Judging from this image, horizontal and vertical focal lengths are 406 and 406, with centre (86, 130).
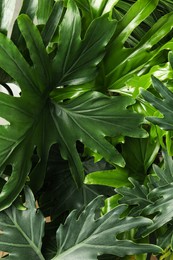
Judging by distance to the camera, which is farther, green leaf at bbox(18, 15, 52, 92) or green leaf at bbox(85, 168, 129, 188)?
green leaf at bbox(85, 168, 129, 188)

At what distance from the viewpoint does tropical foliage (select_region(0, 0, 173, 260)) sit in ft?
2.76

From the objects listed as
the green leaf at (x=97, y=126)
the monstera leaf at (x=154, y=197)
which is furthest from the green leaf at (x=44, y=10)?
the monstera leaf at (x=154, y=197)

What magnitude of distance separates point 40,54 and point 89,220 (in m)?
0.37

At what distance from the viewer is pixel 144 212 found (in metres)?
0.89

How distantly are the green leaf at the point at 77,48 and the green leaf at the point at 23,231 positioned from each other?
284 mm

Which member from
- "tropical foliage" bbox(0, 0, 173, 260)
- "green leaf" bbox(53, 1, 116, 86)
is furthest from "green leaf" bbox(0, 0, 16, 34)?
"green leaf" bbox(53, 1, 116, 86)

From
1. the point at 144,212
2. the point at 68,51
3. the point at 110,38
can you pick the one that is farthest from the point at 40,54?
the point at 144,212

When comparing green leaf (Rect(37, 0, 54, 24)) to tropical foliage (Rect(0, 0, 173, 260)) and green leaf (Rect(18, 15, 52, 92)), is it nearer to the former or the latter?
tropical foliage (Rect(0, 0, 173, 260))

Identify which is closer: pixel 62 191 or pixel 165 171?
pixel 165 171

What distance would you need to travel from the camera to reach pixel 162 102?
2.70ft

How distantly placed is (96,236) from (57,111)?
306 mm

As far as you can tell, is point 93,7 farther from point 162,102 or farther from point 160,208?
point 160,208

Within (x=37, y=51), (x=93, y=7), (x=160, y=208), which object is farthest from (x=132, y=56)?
(x=160, y=208)

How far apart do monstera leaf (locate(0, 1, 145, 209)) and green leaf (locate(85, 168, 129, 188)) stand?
0.11 feet
